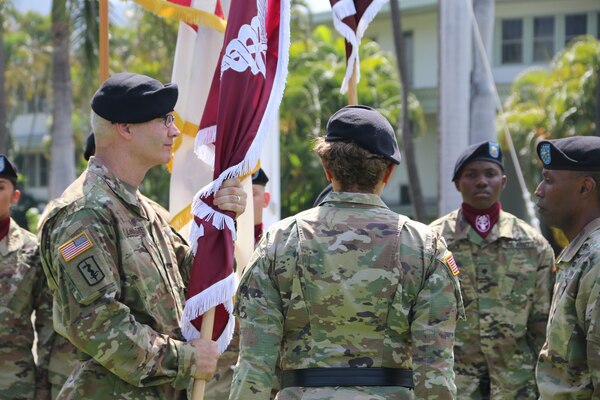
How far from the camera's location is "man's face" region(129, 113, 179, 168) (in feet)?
13.5

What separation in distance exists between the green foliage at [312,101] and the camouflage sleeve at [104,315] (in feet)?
60.4

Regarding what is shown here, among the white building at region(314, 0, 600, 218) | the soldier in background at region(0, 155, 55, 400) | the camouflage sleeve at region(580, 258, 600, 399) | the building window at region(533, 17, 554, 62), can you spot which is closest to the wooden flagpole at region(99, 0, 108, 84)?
the soldier in background at region(0, 155, 55, 400)

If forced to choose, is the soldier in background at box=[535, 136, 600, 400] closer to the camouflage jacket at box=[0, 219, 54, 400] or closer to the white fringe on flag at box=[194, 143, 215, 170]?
the white fringe on flag at box=[194, 143, 215, 170]

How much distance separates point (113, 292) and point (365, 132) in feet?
3.94

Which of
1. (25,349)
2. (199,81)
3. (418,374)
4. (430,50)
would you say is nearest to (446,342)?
(418,374)

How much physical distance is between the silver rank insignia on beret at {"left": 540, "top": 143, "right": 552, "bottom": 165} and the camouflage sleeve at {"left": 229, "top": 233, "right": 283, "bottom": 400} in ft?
4.91

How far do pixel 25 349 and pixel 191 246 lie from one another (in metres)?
1.75

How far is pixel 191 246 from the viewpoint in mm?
4371

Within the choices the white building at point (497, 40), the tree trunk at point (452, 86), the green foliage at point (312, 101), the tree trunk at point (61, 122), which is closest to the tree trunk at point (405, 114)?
the tree trunk at point (452, 86)

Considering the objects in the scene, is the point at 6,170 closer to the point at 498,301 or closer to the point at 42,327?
the point at 42,327

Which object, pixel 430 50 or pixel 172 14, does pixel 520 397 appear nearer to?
pixel 172 14

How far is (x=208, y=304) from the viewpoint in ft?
13.7

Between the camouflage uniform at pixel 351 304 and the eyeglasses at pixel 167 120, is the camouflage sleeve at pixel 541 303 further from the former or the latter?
the eyeglasses at pixel 167 120

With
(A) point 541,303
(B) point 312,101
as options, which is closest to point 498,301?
(A) point 541,303
